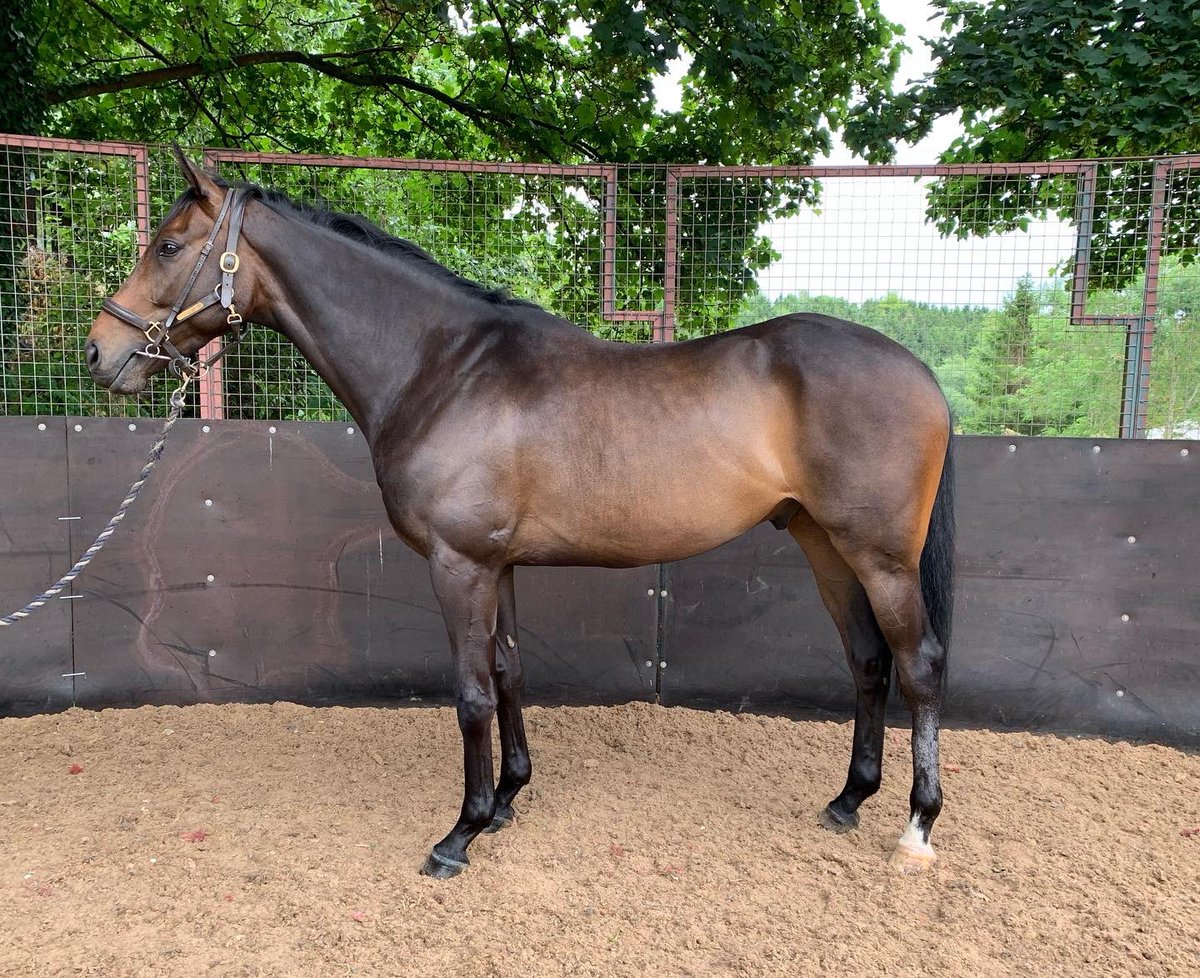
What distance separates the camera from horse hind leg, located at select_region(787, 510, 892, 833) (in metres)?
3.22

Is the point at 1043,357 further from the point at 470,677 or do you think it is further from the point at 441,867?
the point at 441,867

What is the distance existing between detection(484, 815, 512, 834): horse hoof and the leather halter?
2118mm

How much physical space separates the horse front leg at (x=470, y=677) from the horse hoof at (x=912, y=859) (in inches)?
59.9

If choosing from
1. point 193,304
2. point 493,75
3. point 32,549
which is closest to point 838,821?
point 193,304

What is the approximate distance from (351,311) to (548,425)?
35.1 inches

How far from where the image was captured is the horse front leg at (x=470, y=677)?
2.81m

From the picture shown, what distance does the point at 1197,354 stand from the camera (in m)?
4.10

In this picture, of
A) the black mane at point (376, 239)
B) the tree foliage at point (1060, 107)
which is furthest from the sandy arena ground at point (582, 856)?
the tree foliage at point (1060, 107)

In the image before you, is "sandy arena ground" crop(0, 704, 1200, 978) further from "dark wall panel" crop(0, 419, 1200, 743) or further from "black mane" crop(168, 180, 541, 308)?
"black mane" crop(168, 180, 541, 308)

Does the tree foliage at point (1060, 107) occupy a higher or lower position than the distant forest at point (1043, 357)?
higher

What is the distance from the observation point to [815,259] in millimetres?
4297

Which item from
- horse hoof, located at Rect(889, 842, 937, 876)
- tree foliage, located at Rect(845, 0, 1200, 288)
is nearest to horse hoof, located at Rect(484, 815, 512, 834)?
horse hoof, located at Rect(889, 842, 937, 876)

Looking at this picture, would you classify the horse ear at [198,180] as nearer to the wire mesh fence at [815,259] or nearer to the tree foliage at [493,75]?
the wire mesh fence at [815,259]

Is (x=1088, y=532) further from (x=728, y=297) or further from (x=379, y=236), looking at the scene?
(x=379, y=236)
